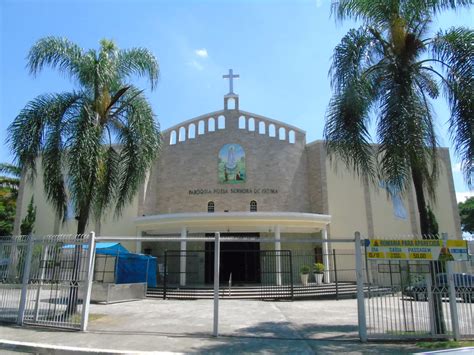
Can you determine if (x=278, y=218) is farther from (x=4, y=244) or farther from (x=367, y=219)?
(x=4, y=244)

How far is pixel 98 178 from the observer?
35.6 ft

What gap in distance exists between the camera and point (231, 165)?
2462cm

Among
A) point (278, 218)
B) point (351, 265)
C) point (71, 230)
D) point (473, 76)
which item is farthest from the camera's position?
point (71, 230)

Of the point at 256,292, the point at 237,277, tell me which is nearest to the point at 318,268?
the point at 256,292

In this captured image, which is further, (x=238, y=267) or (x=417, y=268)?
(x=238, y=267)

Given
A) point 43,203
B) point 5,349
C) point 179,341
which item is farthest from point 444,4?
point 43,203

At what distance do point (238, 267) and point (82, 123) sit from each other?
15484 millimetres

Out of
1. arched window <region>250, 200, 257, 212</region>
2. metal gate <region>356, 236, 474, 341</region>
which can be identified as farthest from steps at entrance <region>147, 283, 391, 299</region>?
metal gate <region>356, 236, 474, 341</region>

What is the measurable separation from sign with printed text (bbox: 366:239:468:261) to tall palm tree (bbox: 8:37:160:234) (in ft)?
23.7

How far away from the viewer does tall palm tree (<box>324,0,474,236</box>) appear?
838 cm

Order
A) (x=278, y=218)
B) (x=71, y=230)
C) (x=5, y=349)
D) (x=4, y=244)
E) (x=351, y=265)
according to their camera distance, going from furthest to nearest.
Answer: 1. (x=71, y=230)
2. (x=351, y=265)
3. (x=278, y=218)
4. (x=4, y=244)
5. (x=5, y=349)

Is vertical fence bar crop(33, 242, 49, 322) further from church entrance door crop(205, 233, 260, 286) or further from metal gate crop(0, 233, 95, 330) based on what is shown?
church entrance door crop(205, 233, 260, 286)

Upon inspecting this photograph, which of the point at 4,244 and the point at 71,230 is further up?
the point at 71,230

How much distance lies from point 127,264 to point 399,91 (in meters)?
14.2
